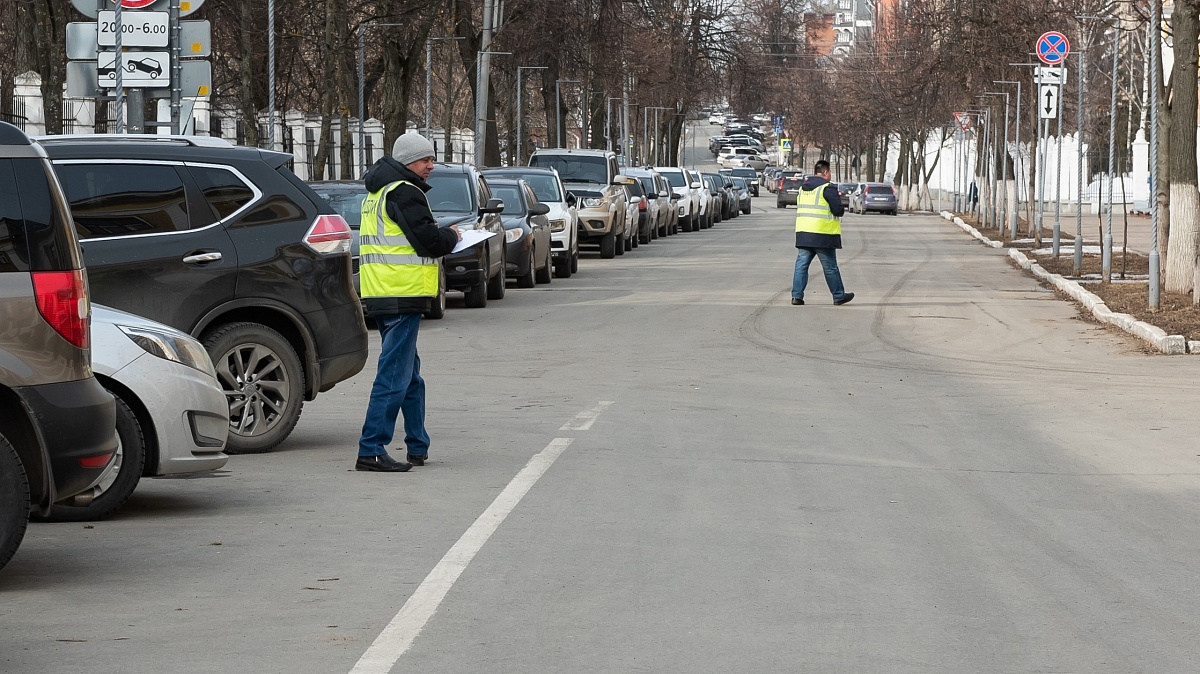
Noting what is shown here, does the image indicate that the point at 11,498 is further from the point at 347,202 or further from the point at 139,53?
the point at 347,202

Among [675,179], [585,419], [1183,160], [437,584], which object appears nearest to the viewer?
[437,584]

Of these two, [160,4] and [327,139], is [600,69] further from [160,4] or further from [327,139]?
[160,4]

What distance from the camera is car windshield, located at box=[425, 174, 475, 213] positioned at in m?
22.3

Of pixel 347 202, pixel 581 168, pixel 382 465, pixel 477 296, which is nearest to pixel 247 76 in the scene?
pixel 581 168

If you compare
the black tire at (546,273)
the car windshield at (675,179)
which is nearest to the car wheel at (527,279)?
the black tire at (546,273)

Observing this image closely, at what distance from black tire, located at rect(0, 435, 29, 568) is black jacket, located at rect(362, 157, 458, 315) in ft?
10.0

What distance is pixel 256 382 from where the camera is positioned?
33.4ft

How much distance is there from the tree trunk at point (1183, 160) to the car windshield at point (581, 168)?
53.9ft

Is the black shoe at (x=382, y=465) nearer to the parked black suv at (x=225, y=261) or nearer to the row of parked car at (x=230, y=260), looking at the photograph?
the row of parked car at (x=230, y=260)

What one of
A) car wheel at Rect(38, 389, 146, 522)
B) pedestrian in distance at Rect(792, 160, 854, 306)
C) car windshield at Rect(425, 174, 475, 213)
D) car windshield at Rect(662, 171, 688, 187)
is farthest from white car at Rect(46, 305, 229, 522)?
car windshield at Rect(662, 171, 688, 187)

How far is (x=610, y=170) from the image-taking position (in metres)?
37.6

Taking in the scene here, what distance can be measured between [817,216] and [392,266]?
1322 centimetres

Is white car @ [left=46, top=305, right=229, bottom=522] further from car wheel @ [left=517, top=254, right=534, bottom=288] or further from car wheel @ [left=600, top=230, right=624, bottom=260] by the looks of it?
car wheel @ [left=600, top=230, right=624, bottom=260]

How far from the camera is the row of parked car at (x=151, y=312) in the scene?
21.0 feet
